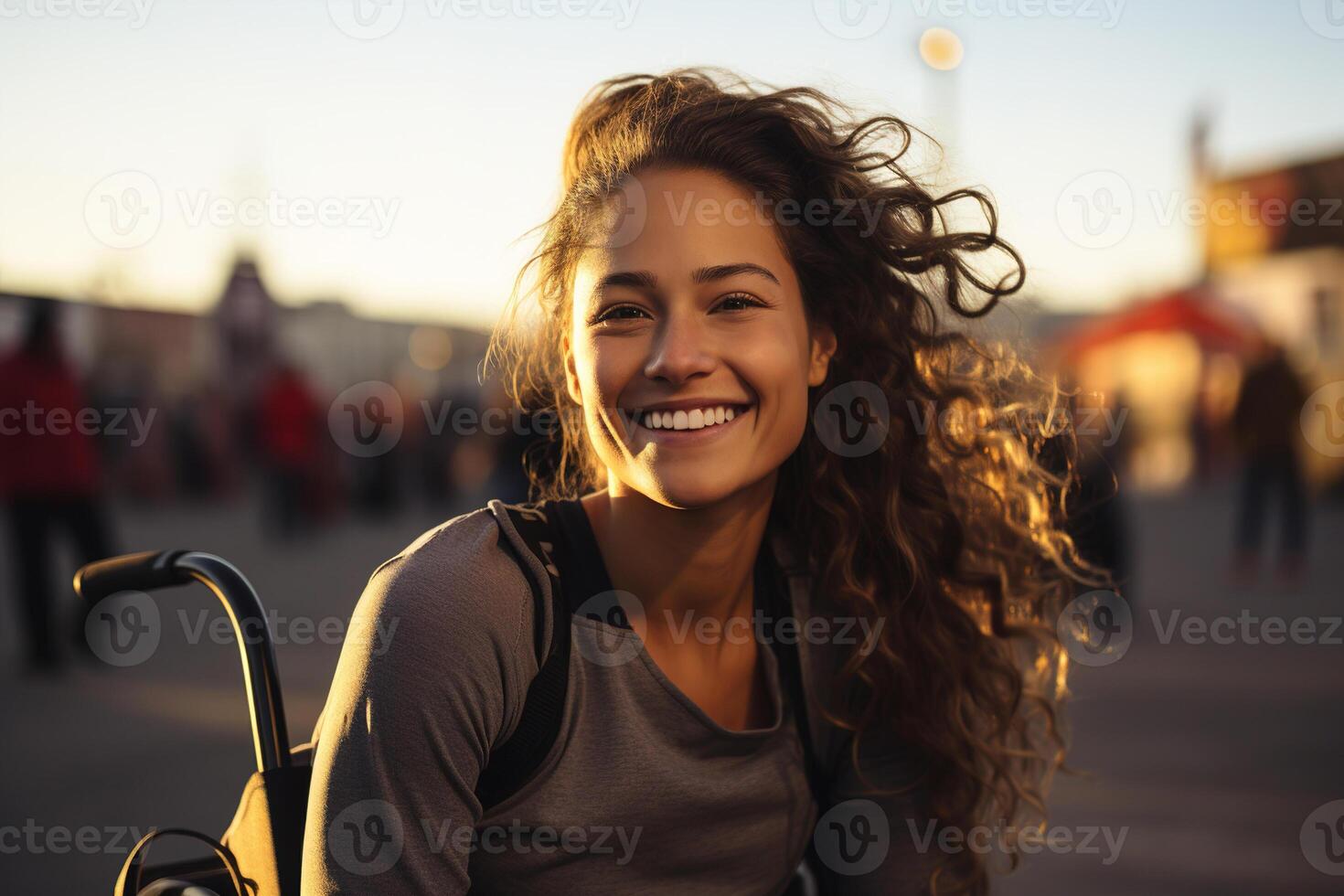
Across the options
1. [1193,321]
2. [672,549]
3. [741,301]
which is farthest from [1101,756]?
[1193,321]

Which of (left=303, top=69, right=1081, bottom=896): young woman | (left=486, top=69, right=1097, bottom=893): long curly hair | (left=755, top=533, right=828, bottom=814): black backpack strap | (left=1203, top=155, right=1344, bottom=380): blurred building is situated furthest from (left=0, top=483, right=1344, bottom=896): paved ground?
(left=1203, top=155, right=1344, bottom=380): blurred building

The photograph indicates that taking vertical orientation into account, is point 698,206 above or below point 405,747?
above

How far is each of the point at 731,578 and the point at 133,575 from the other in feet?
3.46

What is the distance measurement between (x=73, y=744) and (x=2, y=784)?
522 millimetres

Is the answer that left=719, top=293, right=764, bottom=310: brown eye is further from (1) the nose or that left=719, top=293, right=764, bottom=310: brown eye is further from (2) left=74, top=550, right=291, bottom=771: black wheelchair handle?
(2) left=74, top=550, right=291, bottom=771: black wheelchair handle

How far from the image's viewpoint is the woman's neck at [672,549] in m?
2.17

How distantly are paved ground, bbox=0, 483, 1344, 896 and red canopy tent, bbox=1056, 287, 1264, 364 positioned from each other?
60.2 ft

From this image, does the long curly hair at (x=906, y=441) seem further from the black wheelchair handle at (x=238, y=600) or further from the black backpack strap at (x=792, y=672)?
the black wheelchair handle at (x=238, y=600)

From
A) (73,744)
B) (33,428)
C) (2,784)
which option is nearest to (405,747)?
(2,784)

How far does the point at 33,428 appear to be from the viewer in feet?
23.5

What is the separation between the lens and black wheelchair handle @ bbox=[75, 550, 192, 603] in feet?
6.09

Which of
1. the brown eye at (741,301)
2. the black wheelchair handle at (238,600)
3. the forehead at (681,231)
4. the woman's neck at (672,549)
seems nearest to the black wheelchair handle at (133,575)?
the black wheelchair handle at (238,600)

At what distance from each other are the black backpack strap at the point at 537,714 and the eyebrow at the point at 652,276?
0.47 meters

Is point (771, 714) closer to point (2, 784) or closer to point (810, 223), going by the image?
point (810, 223)
